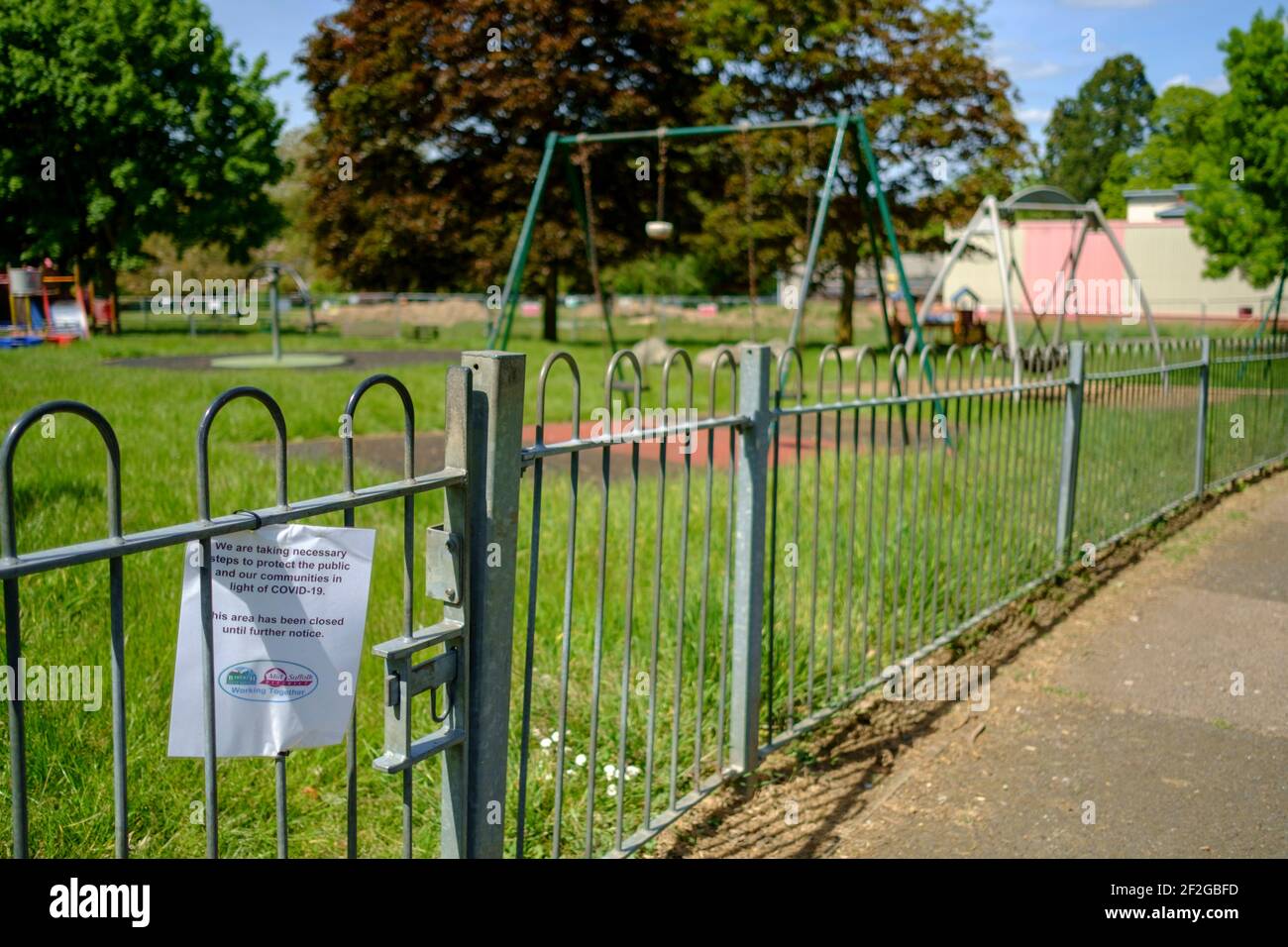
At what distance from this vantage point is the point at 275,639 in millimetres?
1916

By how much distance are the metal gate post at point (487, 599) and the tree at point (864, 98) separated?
88.2 ft

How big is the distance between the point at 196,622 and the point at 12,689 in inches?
11.4

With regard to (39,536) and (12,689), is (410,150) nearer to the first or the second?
(39,536)

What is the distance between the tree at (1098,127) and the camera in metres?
79.3

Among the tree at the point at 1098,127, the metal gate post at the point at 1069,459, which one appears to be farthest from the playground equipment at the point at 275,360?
the tree at the point at 1098,127

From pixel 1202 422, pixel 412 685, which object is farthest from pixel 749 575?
pixel 1202 422

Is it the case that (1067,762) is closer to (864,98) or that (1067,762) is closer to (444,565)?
(444,565)

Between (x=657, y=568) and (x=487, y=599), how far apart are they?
3.29 ft

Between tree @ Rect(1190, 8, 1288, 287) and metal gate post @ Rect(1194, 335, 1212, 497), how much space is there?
20.1 metres

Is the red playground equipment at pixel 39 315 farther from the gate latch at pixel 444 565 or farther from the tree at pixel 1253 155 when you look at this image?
the tree at pixel 1253 155

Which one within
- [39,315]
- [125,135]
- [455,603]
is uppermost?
[125,135]

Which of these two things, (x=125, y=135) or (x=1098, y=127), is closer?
(x=125, y=135)

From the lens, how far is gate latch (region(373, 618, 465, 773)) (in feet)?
6.89
